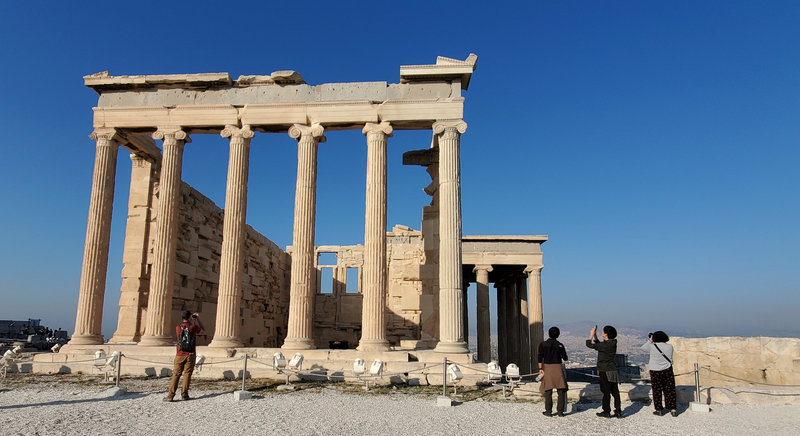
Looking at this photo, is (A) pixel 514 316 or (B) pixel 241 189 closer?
(B) pixel 241 189

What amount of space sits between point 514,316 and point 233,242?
18.9m

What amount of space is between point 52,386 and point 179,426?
593 cm

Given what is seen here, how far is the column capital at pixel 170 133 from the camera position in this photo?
17.2m

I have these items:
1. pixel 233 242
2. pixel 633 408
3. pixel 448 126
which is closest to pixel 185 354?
pixel 233 242

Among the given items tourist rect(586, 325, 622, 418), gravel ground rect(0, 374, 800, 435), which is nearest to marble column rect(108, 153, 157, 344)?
gravel ground rect(0, 374, 800, 435)

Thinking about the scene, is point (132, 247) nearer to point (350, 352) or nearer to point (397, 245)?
point (350, 352)

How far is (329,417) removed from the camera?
28.9ft

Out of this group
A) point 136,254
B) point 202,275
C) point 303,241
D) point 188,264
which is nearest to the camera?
point 303,241

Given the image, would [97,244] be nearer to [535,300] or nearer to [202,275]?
[202,275]

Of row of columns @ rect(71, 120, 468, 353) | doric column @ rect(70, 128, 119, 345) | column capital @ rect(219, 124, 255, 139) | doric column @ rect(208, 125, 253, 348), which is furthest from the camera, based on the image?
column capital @ rect(219, 124, 255, 139)

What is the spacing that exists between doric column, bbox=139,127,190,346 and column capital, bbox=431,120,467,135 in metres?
8.13

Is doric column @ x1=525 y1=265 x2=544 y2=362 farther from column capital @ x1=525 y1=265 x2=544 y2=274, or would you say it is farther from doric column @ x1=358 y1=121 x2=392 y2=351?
doric column @ x1=358 y1=121 x2=392 y2=351

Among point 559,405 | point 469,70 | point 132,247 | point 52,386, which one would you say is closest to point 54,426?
point 52,386

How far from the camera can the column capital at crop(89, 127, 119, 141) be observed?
17.4 meters
